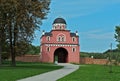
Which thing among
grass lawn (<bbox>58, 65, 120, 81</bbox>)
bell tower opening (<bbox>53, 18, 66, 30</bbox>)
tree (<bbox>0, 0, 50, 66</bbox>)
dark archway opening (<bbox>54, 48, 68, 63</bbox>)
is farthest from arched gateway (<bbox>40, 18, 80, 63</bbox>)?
grass lawn (<bbox>58, 65, 120, 81</bbox>)

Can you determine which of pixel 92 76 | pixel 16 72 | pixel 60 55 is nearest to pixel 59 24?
pixel 60 55

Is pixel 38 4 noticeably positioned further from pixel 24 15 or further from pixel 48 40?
pixel 48 40

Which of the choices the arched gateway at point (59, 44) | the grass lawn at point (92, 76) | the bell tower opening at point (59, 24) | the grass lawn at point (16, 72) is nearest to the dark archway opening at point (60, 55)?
the arched gateway at point (59, 44)

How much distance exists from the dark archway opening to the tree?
146ft

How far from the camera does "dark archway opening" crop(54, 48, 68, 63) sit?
94919 millimetres

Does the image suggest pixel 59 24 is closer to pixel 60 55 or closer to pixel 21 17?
pixel 60 55

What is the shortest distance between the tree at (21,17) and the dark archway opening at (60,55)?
146 feet

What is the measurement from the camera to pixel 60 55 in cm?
9650

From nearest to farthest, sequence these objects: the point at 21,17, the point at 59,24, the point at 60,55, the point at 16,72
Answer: the point at 16,72 → the point at 21,17 → the point at 59,24 → the point at 60,55

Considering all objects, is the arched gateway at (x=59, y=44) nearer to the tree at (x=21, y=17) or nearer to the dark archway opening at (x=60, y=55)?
the dark archway opening at (x=60, y=55)

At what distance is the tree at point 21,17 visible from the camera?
150 ft

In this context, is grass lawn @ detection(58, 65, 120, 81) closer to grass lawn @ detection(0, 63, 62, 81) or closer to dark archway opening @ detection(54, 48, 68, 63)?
grass lawn @ detection(0, 63, 62, 81)

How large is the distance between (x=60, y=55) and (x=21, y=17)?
168ft

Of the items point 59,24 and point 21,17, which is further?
point 59,24
